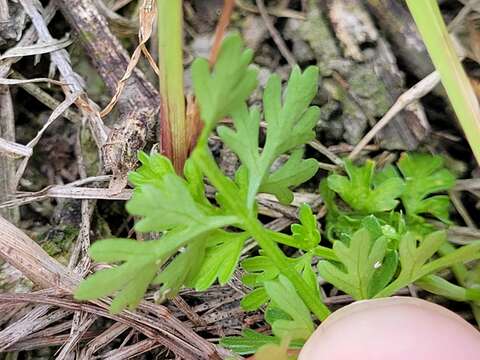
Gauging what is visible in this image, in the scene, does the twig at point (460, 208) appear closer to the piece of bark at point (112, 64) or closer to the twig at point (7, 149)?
the piece of bark at point (112, 64)

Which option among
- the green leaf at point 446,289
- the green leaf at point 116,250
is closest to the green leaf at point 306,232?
the green leaf at point 446,289

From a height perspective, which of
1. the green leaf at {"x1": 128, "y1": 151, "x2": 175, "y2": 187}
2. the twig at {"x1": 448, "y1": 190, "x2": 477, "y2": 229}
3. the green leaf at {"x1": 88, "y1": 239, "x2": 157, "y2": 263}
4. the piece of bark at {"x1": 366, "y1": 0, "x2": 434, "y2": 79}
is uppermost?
the piece of bark at {"x1": 366, "y1": 0, "x2": 434, "y2": 79}

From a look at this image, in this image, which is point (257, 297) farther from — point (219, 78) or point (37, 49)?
point (37, 49)

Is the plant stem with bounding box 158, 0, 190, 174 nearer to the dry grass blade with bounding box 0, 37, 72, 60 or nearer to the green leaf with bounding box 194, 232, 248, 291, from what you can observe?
the green leaf with bounding box 194, 232, 248, 291

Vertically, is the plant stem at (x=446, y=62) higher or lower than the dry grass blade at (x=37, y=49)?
higher

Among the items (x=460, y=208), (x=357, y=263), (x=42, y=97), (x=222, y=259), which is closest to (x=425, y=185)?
(x=460, y=208)

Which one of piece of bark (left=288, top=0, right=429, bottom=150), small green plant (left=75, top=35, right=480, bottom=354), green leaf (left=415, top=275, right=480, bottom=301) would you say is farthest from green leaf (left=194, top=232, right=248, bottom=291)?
piece of bark (left=288, top=0, right=429, bottom=150)

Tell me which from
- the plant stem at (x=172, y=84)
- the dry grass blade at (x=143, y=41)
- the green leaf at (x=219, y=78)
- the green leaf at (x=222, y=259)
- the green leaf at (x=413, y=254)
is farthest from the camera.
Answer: the dry grass blade at (x=143, y=41)
